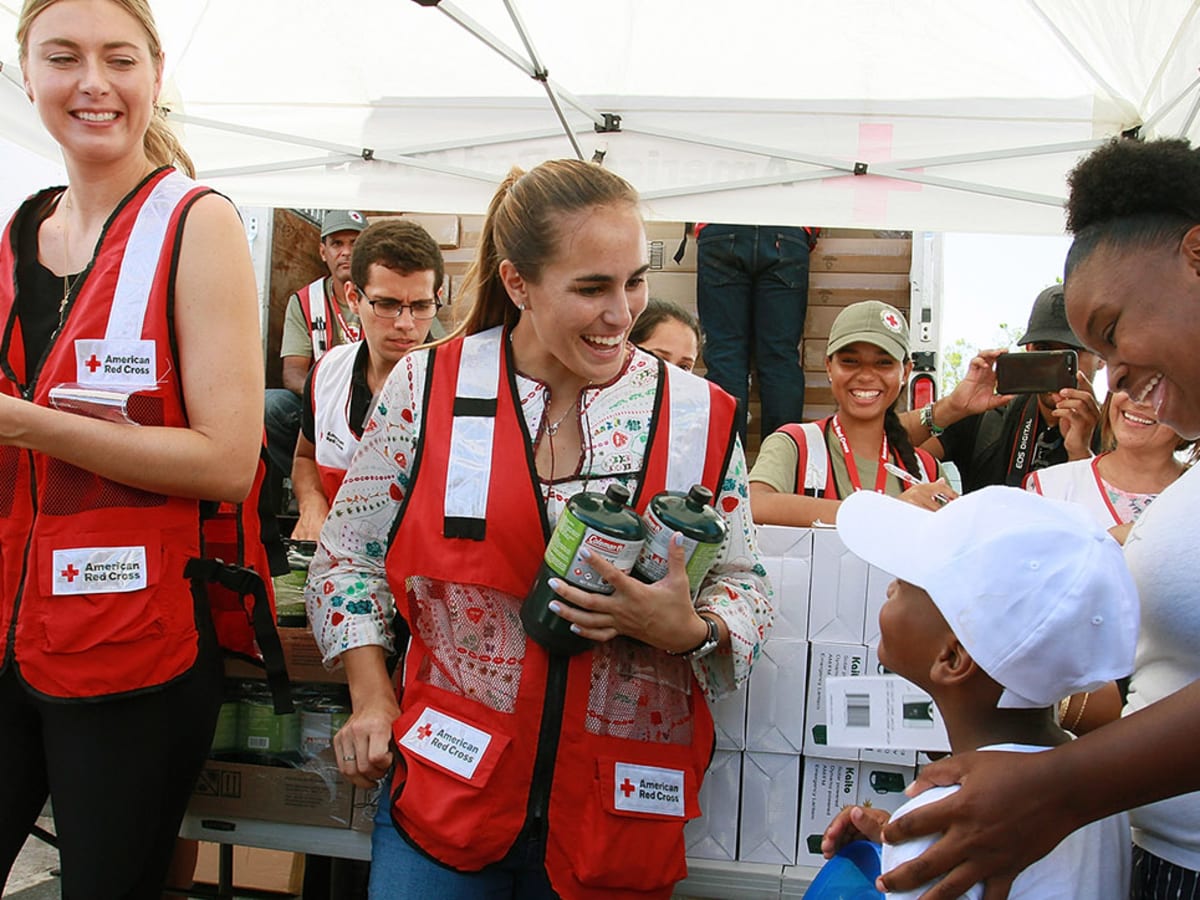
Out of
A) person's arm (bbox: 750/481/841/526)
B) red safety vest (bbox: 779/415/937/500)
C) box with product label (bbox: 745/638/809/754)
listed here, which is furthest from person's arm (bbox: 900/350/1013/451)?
box with product label (bbox: 745/638/809/754)

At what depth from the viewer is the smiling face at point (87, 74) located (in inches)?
73.9

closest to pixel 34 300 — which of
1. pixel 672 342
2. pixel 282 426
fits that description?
pixel 672 342

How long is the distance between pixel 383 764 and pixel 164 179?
124 centimetres

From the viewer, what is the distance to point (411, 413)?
6.62 feet

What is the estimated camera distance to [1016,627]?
1.23m

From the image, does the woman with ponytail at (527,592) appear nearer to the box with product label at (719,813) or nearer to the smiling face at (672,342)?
the box with product label at (719,813)

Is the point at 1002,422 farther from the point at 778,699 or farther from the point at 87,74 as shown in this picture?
the point at 87,74

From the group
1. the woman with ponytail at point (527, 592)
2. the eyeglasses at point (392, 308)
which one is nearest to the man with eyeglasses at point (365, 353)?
the eyeglasses at point (392, 308)

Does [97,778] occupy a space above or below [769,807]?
above

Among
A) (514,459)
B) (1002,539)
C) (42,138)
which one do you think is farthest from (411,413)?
(42,138)

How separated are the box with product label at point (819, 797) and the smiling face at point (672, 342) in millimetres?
1691

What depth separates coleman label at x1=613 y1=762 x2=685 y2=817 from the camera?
1.83 metres

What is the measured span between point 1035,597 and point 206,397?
57.1 inches

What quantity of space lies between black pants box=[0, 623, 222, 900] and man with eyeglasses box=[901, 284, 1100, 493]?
3.14 meters
